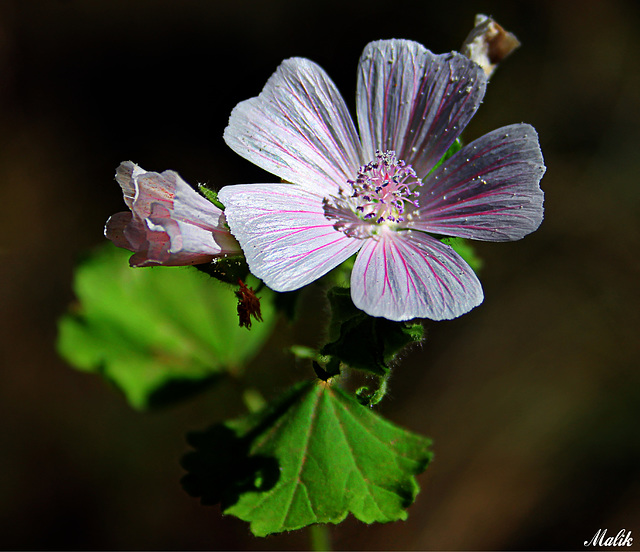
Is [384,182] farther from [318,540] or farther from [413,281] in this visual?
[318,540]

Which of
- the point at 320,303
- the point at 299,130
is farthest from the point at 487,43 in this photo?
the point at 320,303

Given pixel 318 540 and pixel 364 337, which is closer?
pixel 364 337

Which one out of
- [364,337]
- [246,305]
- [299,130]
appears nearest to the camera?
[364,337]

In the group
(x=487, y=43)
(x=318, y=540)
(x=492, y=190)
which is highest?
(x=487, y=43)

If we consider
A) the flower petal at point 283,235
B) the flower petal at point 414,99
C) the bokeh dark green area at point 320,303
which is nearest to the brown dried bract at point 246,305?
the flower petal at point 283,235

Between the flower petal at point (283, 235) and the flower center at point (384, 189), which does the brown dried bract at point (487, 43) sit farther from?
the flower petal at point (283, 235)

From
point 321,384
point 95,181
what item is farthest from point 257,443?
point 95,181
